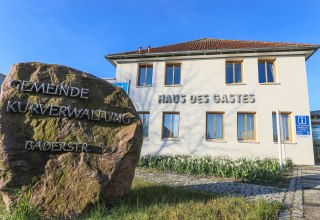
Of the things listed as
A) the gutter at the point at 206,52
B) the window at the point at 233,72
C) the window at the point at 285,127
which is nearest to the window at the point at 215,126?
the window at the point at 233,72

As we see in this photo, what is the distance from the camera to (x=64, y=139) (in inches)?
170

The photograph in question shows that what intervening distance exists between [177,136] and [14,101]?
36.8 ft

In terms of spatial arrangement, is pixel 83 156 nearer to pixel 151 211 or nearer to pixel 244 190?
pixel 151 211

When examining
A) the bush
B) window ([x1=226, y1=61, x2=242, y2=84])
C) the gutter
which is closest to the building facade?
the gutter

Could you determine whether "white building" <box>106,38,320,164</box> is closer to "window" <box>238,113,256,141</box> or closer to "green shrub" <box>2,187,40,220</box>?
"window" <box>238,113,256,141</box>

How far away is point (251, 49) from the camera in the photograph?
14344 mm

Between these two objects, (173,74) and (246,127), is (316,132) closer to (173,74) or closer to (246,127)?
(246,127)

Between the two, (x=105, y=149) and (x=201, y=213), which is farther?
(x=105, y=149)

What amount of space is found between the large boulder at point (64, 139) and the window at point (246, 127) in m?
10.5

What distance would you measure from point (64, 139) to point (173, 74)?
12151 mm

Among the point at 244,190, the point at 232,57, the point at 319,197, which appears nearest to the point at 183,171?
the point at 244,190

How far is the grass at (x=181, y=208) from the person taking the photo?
12.4 feet

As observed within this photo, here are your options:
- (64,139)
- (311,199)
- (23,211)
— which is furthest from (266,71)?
(23,211)

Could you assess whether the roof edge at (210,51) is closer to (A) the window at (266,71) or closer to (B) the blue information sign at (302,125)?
(A) the window at (266,71)
